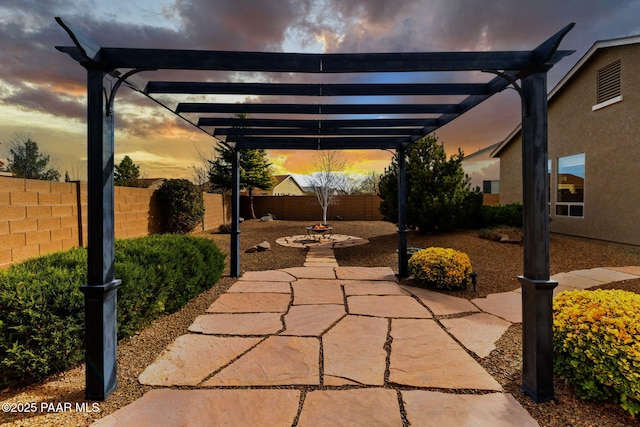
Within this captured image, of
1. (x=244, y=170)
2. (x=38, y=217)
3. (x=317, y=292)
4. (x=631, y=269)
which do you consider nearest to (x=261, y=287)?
(x=317, y=292)

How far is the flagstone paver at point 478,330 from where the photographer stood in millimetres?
2914

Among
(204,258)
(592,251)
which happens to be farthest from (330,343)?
(592,251)

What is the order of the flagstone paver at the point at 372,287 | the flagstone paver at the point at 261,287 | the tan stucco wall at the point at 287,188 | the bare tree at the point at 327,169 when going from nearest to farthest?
the flagstone paver at the point at 372,287, the flagstone paver at the point at 261,287, the bare tree at the point at 327,169, the tan stucco wall at the point at 287,188

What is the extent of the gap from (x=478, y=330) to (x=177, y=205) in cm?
800

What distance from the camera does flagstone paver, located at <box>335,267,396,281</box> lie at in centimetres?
557

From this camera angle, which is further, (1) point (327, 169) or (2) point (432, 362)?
(1) point (327, 169)

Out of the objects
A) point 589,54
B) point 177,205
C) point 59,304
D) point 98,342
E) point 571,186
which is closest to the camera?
point 98,342

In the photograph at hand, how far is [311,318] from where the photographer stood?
11.8 ft

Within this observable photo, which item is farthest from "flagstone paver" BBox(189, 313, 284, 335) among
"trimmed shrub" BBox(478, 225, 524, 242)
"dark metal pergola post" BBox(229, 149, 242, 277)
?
"trimmed shrub" BBox(478, 225, 524, 242)

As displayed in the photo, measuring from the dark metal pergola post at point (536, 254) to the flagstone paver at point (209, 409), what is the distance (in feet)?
5.54

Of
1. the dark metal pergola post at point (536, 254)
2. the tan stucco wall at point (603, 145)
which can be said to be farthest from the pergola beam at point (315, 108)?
the tan stucco wall at point (603, 145)

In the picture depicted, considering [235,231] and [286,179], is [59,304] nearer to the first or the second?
[235,231]

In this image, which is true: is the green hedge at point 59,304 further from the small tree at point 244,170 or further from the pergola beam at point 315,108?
the small tree at point 244,170

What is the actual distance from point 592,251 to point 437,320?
19.9 ft
